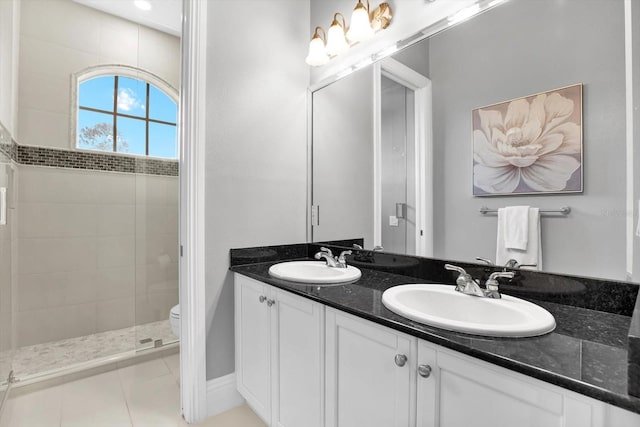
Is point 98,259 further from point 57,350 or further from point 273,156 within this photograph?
point 273,156

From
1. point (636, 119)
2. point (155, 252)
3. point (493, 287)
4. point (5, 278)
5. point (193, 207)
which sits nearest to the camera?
point (636, 119)

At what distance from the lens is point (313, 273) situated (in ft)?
5.76

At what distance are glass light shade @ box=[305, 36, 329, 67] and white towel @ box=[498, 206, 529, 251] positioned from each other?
4.45ft

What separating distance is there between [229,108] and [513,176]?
4.72 feet

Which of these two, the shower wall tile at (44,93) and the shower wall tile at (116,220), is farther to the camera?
the shower wall tile at (116,220)

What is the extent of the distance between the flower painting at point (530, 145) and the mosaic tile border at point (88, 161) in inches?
99.7

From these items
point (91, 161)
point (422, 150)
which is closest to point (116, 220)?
point (91, 161)

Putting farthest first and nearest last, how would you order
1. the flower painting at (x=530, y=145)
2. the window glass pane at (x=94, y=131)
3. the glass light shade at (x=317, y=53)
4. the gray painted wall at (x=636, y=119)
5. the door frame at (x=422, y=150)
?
the window glass pane at (x=94, y=131) → the glass light shade at (x=317, y=53) → the door frame at (x=422, y=150) → the flower painting at (x=530, y=145) → the gray painted wall at (x=636, y=119)

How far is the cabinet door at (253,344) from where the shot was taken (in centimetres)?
147

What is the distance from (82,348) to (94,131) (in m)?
1.74

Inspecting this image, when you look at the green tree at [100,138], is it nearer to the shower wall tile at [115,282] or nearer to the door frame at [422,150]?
the shower wall tile at [115,282]

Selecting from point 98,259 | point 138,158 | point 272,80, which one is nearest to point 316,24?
point 272,80

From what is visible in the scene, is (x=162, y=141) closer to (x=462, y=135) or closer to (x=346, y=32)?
(x=346, y=32)

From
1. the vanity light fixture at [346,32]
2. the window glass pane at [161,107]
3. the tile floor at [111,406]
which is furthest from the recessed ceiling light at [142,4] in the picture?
the tile floor at [111,406]
